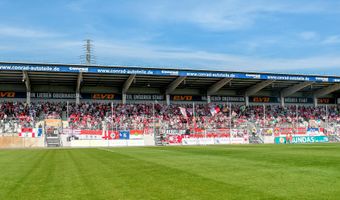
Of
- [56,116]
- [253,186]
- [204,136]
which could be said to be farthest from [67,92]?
[253,186]

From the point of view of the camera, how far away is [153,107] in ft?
170

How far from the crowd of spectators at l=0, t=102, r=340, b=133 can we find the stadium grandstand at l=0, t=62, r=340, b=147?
0.41 ft

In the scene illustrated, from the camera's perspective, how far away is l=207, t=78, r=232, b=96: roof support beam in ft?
190

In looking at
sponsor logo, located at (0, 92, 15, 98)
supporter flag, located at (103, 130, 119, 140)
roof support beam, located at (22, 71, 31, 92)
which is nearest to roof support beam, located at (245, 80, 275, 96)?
supporter flag, located at (103, 130, 119, 140)

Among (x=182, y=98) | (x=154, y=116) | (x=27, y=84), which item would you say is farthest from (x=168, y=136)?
(x=27, y=84)

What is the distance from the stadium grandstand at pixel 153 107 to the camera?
47.1 meters

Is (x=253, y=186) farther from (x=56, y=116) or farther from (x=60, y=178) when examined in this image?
(x=56, y=116)

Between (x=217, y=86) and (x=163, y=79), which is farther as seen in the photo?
(x=217, y=86)

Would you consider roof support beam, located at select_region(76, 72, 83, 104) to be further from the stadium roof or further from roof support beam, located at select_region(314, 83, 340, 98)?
roof support beam, located at select_region(314, 83, 340, 98)

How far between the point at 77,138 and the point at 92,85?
14.6 metres

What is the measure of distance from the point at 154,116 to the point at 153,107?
2637 millimetres

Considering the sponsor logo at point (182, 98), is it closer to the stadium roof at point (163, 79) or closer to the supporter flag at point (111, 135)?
the stadium roof at point (163, 79)

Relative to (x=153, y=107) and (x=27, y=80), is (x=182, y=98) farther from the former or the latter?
(x=27, y=80)

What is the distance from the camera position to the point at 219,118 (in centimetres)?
5669
